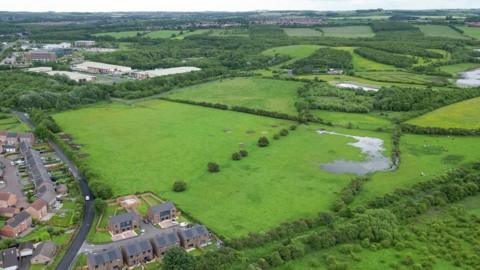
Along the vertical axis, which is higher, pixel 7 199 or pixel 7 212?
pixel 7 199

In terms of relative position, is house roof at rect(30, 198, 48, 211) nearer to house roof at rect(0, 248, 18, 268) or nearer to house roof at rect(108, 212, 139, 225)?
house roof at rect(0, 248, 18, 268)

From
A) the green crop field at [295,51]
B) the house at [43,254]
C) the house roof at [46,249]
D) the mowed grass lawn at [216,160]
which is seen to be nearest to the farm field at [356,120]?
the mowed grass lawn at [216,160]

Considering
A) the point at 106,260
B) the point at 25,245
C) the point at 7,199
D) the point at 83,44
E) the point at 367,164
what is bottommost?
the point at 367,164

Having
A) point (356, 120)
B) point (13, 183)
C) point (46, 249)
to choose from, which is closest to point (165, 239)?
point (46, 249)

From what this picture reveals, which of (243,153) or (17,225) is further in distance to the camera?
(243,153)

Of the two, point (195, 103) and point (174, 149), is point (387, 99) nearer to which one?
point (195, 103)

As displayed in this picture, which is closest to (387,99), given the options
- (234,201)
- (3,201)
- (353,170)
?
(353,170)

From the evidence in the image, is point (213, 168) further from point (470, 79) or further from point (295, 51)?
point (295, 51)
